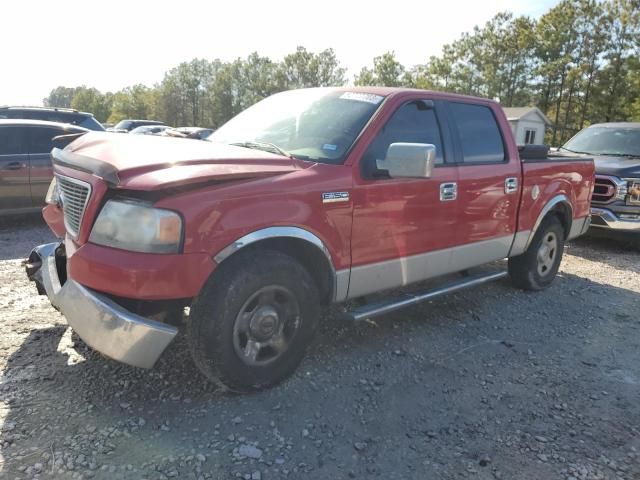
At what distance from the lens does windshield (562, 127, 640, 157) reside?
8.66 m

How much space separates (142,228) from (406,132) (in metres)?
2.10

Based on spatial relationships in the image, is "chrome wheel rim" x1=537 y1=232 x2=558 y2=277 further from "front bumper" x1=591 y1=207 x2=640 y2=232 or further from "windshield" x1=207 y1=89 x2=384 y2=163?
"windshield" x1=207 y1=89 x2=384 y2=163

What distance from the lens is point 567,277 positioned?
20.7 ft

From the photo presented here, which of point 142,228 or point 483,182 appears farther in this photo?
point 483,182

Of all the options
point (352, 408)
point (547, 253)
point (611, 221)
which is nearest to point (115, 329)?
point (352, 408)

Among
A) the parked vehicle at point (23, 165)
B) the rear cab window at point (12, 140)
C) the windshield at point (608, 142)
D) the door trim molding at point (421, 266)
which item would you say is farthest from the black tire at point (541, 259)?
the rear cab window at point (12, 140)

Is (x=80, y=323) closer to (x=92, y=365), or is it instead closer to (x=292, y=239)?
(x=92, y=365)

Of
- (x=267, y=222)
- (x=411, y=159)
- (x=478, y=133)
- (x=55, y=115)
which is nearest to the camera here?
(x=267, y=222)

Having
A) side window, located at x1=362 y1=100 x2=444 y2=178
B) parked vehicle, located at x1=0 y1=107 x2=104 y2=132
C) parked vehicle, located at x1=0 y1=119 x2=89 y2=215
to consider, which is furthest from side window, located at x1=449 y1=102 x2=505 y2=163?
parked vehicle, located at x1=0 y1=107 x2=104 y2=132

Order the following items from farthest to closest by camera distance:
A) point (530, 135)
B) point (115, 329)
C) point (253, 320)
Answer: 1. point (530, 135)
2. point (253, 320)
3. point (115, 329)

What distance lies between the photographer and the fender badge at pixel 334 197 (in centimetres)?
321

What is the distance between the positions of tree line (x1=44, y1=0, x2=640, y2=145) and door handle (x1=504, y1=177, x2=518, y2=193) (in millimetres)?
33023

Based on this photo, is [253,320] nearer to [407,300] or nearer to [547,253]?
[407,300]

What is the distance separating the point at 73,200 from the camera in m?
3.10
